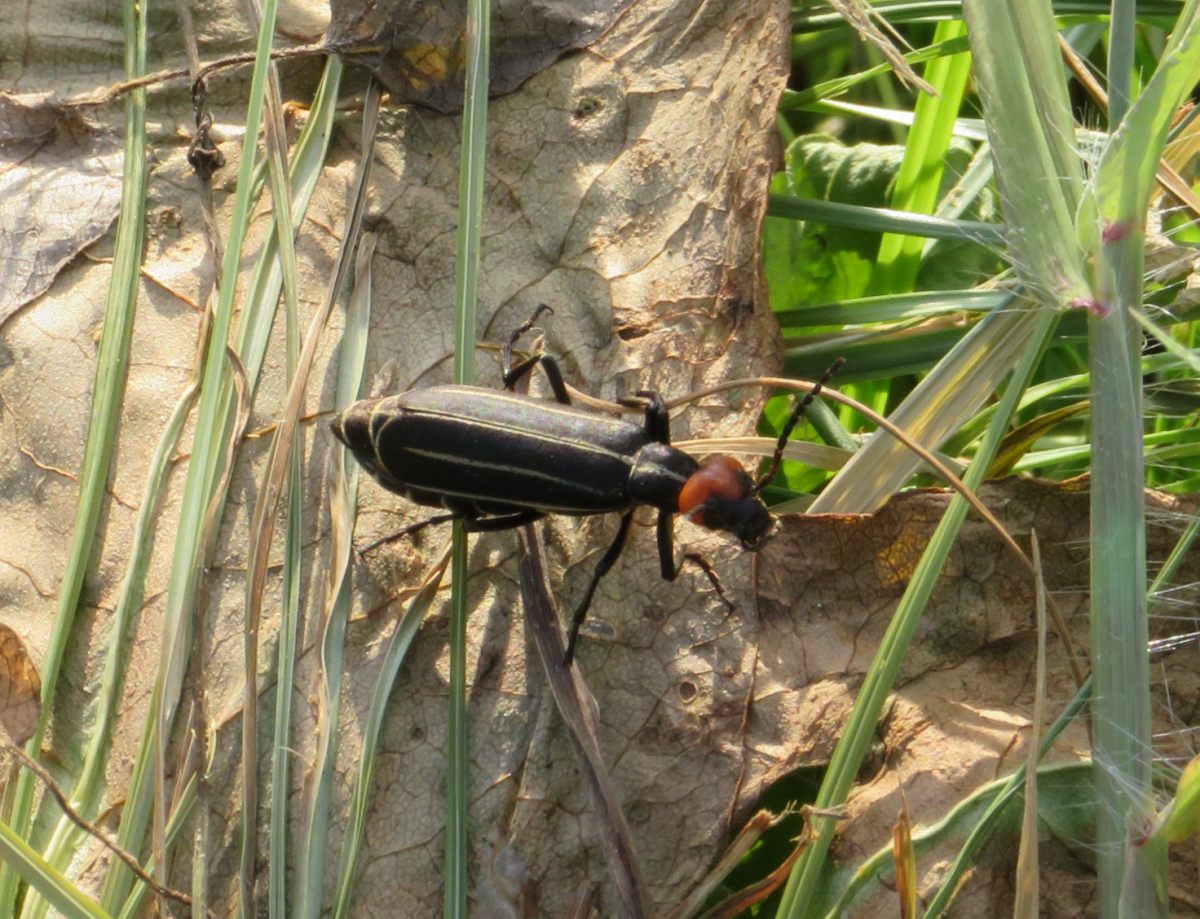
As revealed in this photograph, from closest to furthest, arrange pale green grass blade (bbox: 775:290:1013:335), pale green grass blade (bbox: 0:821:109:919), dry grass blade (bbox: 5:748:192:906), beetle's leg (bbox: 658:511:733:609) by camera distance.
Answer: pale green grass blade (bbox: 0:821:109:919) < dry grass blade (bbox: 5:748:192:906) < beetle's leg (bbox: 658:511:733:609) < pale green grass blade (bbox: 775:290:1013:335)

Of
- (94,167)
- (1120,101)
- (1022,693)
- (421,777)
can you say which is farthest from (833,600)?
(94,167)

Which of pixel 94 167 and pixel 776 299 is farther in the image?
pixel 776 299

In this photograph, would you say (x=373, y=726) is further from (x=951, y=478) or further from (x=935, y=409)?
(x=935, y=409)

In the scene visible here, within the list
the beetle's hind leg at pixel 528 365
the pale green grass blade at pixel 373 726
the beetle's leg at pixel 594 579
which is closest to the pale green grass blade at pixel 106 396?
the pale green grass blade at pixel 373 726

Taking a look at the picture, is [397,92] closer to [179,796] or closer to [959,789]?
[179,796]

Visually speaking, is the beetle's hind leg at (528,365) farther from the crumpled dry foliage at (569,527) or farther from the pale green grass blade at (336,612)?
the pale green grass blade at (336,612)

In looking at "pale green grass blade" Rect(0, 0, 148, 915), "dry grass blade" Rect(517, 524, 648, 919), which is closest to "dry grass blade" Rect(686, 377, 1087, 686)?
"dry grass blade" Rect(517, 524, 648, 919)

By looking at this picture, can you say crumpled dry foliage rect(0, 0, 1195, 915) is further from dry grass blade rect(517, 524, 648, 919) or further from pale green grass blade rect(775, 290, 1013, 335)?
pale green grass blade rect(775, 290, 1013, 335)
